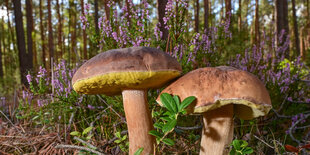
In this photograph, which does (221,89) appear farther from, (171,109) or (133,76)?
(133,76)

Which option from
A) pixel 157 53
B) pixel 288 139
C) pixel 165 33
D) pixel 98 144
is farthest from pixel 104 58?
pixel 288 139

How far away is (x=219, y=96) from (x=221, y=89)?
0.14 feet

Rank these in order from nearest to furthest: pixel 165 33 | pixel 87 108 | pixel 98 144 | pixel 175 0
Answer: pixel 98 144, pixel 175 0, pixel 87 108, pixel 165 33

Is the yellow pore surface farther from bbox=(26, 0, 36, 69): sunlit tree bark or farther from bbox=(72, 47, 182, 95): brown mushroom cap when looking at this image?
bbox=(26, 0, 36, 69): sunlit tree bark

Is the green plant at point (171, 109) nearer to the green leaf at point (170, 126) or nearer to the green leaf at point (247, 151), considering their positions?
the green leaf at point (170, 126)

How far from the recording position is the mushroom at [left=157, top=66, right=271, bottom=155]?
43.1 inches

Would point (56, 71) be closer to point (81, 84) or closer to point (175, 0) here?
point (81, 84)

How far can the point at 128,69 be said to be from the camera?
113 centimetres

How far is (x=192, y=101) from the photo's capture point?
3.72 feet

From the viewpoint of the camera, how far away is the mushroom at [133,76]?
115 cm

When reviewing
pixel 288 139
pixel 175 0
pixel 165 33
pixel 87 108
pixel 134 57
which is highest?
pixel 175 0

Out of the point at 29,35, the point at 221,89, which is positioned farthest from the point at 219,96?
the point at 29,35

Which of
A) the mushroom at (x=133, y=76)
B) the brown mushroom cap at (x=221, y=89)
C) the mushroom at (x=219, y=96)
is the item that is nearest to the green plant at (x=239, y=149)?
the mushroom at (x=219, y=96)

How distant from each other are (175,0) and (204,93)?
132 centimetres
